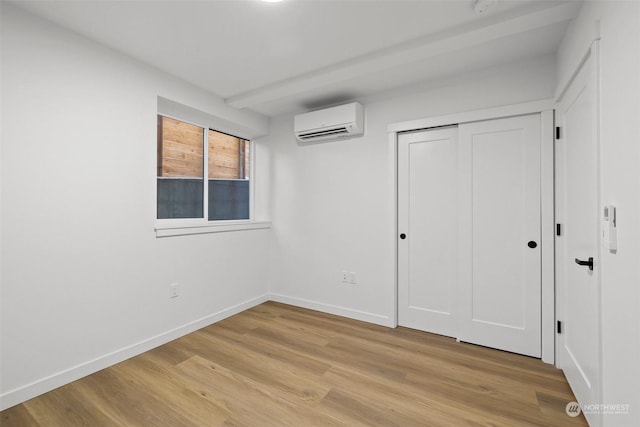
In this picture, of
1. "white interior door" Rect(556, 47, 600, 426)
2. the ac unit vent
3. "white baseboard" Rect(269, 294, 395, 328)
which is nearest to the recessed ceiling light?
"white interior door" Rect(556, 47, 600, 426)

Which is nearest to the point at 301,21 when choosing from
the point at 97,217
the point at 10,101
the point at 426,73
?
the point at 426,73

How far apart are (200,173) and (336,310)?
7.25 feet

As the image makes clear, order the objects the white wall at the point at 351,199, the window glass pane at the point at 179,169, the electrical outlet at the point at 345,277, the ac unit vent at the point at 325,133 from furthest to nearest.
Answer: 1. the electrical outlet at the point at 345,277
2. the ac unit vent at the point at 325,133
3. the window glass pane at the point at 179,169
4. the white wall at the point at 351,199

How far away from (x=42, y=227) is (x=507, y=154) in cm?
348

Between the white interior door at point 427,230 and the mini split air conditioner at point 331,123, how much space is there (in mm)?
505

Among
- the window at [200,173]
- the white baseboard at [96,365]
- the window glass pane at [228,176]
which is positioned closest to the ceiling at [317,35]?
the window at [200,173]

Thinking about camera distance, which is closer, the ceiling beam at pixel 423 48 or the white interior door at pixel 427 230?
the ceiling beam at pixel 423 48

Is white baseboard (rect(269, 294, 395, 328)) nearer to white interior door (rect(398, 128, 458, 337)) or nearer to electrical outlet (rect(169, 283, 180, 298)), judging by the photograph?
white interior door (rect(398, 128, 458, 337))

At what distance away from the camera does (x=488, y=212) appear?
2.45 metres

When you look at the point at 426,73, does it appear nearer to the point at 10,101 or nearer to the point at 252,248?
the point at 252,248

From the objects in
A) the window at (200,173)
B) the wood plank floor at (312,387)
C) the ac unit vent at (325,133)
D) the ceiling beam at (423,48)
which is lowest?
the wood plank floor at (312,387)

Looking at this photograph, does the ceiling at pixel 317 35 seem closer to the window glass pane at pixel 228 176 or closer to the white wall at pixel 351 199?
the white wall at pixel 351 199

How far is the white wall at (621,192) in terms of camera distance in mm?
1040

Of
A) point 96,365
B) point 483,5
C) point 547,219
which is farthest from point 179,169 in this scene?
point 547,219
